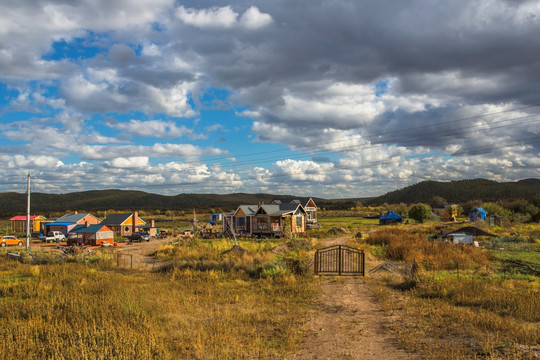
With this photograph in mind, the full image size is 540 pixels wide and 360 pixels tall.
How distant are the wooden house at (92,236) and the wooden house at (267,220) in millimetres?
14312

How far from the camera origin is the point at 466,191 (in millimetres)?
169375

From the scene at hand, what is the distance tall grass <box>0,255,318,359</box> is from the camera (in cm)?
922

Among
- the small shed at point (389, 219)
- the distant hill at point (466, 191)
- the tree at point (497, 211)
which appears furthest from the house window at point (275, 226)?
the distant hill at point (466, 191)

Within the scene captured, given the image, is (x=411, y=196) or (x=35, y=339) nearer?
(x=35, y=339)

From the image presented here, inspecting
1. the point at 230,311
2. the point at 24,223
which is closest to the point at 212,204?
the point at 24,223

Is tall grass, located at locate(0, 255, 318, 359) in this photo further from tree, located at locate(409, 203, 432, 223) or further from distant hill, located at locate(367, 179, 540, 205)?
distant hill, located at locate(367, 179, 540, 205)

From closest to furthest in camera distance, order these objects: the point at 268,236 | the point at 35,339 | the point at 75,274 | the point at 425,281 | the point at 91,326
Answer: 1. the point at 35,339
2. the point at 91,326
3. the point at 425,281
4. the point at 75,274
5. the point at 268,236

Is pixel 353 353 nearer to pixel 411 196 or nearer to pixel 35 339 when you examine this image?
pixel 35 339

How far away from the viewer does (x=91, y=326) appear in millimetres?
10773

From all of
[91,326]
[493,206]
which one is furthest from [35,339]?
[493,206]

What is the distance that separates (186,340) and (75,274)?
45.0 ft

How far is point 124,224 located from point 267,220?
2194 centimetres

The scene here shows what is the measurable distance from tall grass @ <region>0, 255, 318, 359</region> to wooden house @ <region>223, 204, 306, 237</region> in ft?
101

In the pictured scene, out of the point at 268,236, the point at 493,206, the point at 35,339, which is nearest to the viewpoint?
the point at 35,339
